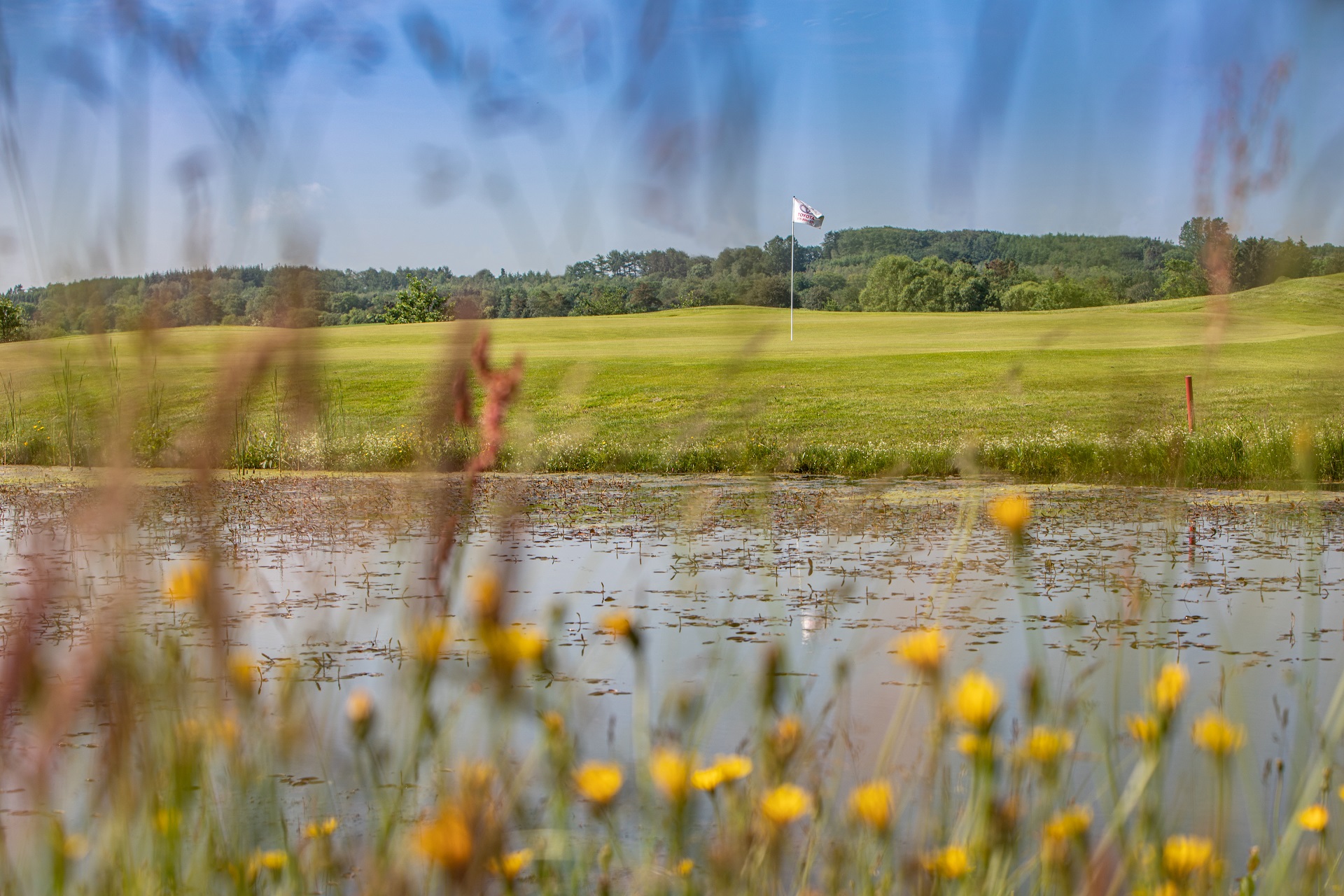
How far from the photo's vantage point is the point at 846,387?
49.3 feet

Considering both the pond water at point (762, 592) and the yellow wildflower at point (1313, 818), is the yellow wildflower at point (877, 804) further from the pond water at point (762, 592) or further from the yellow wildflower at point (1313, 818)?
the yellow wildflower at point (1313, 818)

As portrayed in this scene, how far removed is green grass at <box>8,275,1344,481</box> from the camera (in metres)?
1.11

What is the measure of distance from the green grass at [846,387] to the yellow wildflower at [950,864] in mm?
394

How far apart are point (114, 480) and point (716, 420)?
51cm

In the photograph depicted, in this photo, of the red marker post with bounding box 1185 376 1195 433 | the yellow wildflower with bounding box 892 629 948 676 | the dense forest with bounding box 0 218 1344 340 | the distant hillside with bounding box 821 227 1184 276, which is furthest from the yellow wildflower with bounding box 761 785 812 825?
the red marker post with bounding box 1185 376 1195 433

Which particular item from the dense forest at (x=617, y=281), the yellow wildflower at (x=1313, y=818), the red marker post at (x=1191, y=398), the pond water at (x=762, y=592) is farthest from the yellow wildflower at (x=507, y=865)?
the red marker post at (x=1191, y=398)

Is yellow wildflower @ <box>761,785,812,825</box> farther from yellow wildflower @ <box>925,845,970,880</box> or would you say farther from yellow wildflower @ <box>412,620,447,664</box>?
yellow wildflower @ <box>412,620,447,664</box>

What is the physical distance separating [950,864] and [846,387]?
1420 centimetres

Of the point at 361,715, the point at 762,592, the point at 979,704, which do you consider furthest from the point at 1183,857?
the point at 762,592

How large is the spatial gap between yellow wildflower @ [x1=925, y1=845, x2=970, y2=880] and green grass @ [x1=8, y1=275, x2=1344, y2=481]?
39 cm

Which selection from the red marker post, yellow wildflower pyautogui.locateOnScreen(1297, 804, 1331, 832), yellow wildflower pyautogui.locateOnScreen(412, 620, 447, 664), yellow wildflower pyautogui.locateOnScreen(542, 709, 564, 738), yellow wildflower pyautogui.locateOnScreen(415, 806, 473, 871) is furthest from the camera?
the red marker post

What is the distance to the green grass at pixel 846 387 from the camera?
1113 mm

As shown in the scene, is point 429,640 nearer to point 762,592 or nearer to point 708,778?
point 708,778

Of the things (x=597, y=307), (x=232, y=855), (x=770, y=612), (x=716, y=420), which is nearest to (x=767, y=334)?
(x=716, y=420)
